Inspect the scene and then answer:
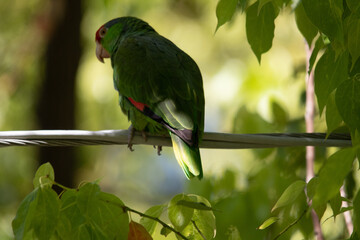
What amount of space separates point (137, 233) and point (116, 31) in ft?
6.03

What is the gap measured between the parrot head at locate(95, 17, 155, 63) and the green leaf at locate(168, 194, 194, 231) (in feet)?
5.14

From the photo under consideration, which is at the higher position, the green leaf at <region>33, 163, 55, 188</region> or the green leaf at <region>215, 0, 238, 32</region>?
the green leaf at <region>215, 0, 238, 32</region>

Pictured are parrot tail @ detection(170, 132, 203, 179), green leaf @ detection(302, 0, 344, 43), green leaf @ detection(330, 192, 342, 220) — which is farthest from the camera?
parrot tail @ detection(170, 132, 203, 179)

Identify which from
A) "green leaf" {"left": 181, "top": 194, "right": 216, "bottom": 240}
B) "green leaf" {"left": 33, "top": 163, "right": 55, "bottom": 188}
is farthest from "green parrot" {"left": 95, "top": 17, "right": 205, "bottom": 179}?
"green leaf" {"left": 33, "top": 163, "right": 55, "bottom": 188}

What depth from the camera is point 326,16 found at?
1.25 metres

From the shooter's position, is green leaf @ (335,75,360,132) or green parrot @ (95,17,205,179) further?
green parrot @ (95,17,205,179)

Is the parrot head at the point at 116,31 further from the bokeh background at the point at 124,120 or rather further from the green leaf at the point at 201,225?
the green leaf at the point at 201,225

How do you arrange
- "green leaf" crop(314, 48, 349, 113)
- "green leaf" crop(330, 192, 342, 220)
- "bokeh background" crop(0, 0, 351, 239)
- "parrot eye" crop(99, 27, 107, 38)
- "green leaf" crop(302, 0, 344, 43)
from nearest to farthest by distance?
"green leaf" crop(302, 0, 344, 43)
"green leaf" crop(314, 48, 349, 113)
"green leaf" crop(330, 192, 342, 220)
"bokeh background" crop(0, 0, 351, 239)
"parrot eye" crop(99, 27, 107, 38)

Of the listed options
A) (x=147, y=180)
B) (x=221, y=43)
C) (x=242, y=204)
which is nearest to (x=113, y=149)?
(x=147, y=180)

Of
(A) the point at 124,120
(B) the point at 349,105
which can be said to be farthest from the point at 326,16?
(A) the point at 124,120

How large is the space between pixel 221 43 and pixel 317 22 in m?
5.63

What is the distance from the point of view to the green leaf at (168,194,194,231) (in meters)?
1.56

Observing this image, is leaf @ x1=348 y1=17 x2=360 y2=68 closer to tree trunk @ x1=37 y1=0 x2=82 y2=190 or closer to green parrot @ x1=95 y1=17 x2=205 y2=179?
green parrot @ x1=95 y1=17 x2=205 y2=179

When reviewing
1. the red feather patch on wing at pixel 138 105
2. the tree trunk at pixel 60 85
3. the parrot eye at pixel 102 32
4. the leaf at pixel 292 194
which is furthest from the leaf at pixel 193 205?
the tree trunk at pixel 60 85
